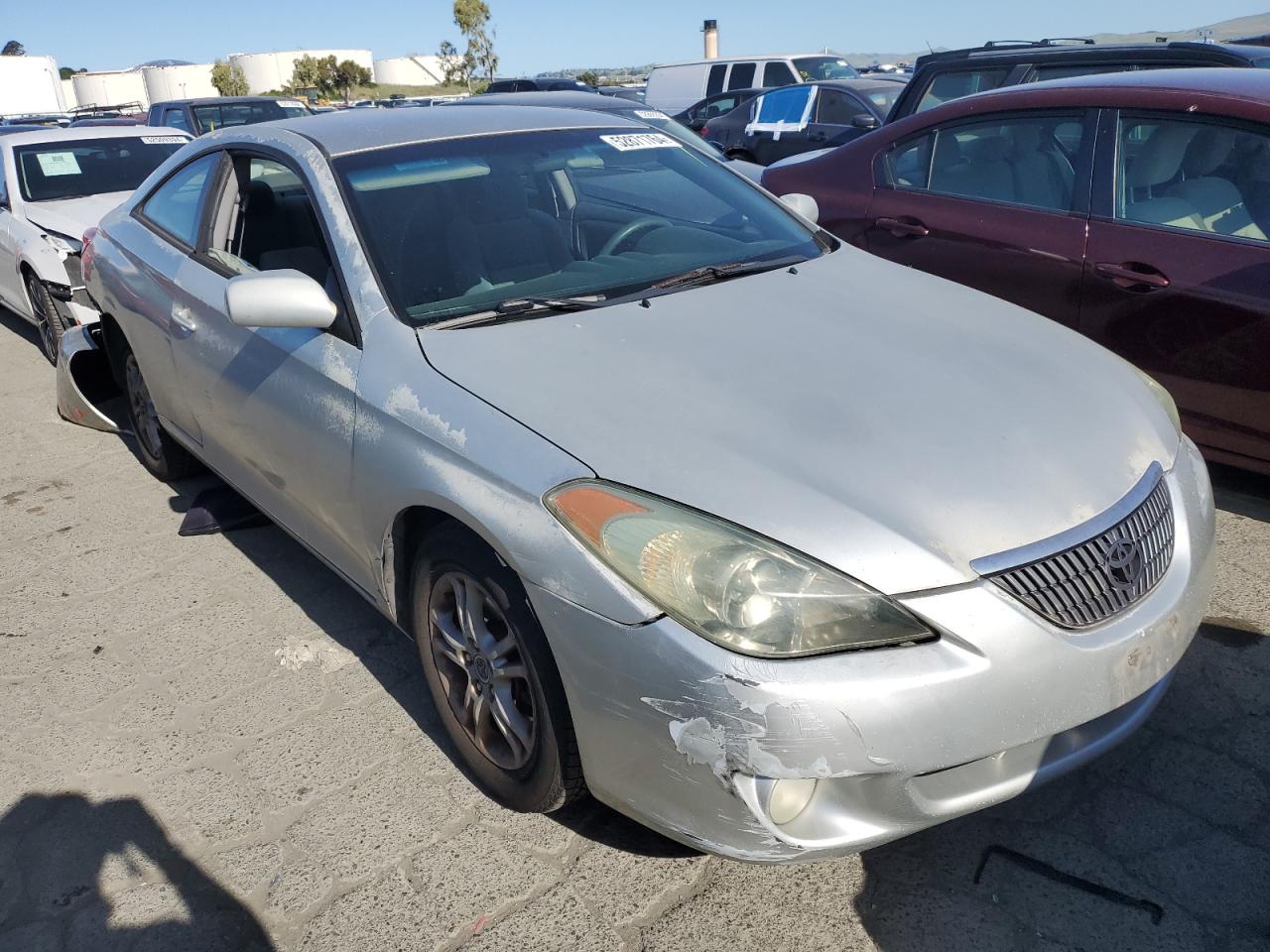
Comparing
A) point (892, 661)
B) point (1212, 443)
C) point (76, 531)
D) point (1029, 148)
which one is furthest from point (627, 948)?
point (1029, 148)

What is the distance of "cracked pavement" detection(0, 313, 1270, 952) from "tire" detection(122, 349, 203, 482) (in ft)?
4.04

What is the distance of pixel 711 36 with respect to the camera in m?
29.2

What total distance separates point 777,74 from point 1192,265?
13.7 metres

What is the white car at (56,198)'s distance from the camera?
20.5ft

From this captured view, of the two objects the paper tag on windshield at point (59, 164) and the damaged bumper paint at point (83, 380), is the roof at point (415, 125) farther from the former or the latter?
the paper tag on windshield at point (59, 164)

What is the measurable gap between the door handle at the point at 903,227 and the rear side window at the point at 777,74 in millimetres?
12410

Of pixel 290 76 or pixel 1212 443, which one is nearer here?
pixel 1212 443

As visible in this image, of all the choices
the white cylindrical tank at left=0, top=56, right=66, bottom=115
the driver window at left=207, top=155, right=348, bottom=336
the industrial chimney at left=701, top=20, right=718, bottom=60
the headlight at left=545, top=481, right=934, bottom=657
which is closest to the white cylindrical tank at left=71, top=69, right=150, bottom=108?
the white cylindrical tank at left=0, top=56, right=66, bottom=115

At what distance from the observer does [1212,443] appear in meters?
3.61

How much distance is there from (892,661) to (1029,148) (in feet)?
10.5

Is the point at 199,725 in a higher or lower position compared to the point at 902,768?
lower

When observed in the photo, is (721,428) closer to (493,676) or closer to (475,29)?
(493,676)

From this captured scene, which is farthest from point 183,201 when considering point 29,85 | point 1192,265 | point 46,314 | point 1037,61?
point 29,85

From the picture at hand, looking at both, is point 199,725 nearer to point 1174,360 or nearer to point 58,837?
point 58,837
